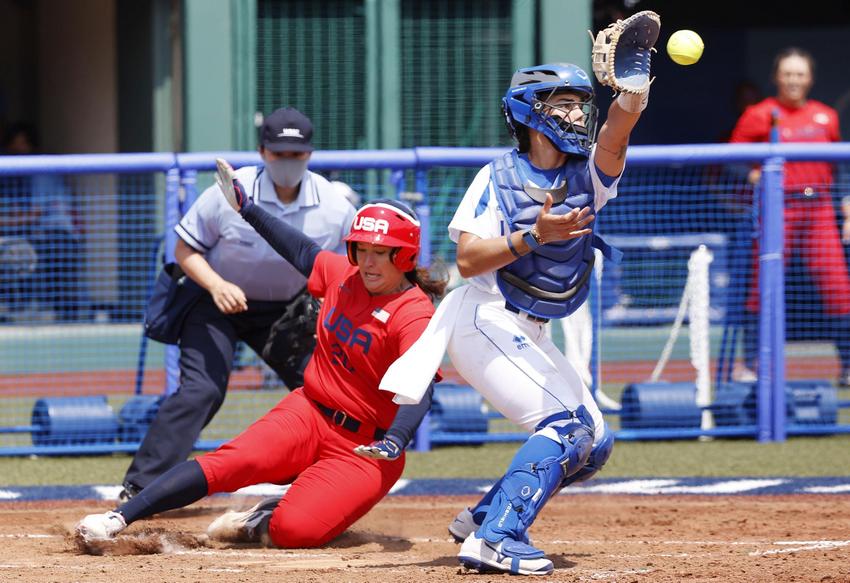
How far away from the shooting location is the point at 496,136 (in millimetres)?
11797

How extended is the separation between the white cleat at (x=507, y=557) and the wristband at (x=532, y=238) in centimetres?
102

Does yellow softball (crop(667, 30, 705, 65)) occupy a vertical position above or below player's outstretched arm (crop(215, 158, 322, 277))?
above

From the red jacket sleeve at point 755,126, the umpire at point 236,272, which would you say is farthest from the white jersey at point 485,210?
the red jacket sleeve at point 755,126

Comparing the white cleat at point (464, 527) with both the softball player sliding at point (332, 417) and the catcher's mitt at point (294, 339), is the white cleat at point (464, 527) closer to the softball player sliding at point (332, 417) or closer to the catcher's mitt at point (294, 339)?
the softball player sliding at point (332, 417)

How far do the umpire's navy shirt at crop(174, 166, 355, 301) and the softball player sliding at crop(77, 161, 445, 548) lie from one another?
0.70 meters

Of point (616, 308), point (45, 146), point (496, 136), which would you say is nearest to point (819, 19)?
point (496, 136)

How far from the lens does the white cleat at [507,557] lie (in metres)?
4.75

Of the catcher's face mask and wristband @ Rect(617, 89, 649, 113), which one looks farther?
the catcher's face mask

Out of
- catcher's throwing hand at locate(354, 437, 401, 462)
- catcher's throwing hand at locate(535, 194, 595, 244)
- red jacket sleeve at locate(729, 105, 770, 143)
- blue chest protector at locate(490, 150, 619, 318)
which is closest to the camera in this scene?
catcher's throwing hand at locate(535, 194, 595, 244)

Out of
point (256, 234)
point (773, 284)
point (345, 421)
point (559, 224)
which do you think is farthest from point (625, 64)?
point (773, 284)

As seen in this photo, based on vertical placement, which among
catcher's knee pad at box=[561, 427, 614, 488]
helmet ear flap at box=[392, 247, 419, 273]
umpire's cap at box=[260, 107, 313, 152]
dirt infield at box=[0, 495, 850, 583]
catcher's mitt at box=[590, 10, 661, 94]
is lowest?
dirt infield at box=[0, 495, 850, 583]

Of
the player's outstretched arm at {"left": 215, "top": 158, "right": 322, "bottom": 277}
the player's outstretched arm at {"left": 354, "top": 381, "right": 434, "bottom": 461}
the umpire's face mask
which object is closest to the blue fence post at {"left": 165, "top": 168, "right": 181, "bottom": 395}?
the umpire's face mask

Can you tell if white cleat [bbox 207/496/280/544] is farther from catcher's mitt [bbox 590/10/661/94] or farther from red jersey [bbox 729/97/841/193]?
red jersey [bbox 729/97/841/193]

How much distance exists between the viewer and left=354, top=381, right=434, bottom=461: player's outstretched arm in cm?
485
